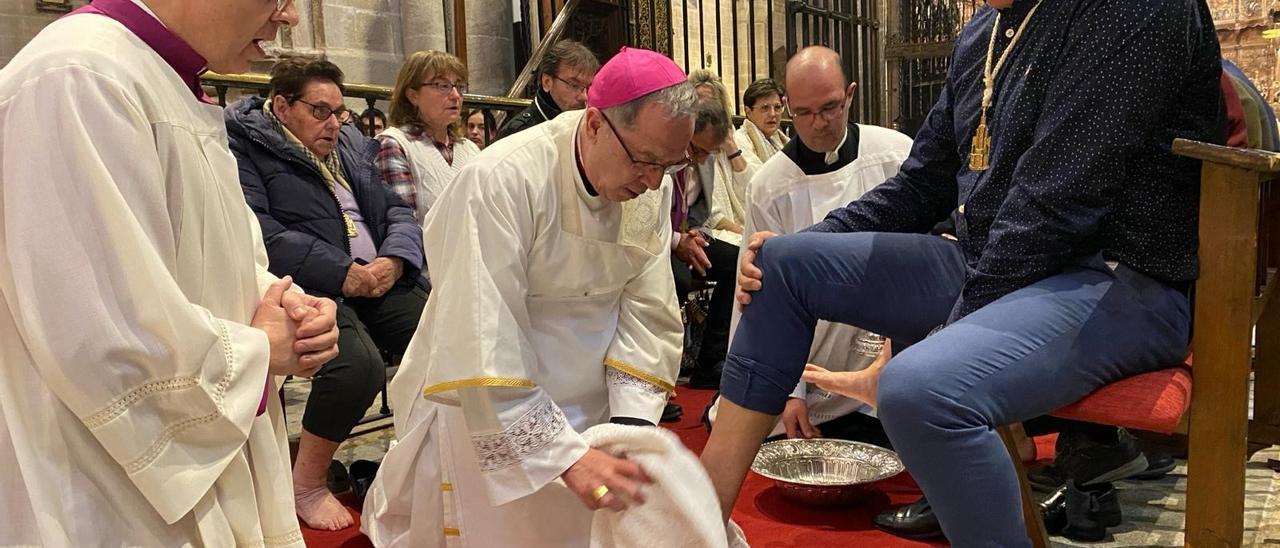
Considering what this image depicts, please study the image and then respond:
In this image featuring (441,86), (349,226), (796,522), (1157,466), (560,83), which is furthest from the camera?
(560,83)

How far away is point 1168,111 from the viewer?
1874 mm

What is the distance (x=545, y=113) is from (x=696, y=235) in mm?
1000

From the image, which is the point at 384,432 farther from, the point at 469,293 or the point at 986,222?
the point at 986,222

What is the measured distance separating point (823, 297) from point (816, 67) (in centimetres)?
170

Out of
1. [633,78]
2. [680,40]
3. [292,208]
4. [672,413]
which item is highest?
[680,40]

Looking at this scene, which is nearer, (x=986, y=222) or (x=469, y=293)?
(x=986, y=222)

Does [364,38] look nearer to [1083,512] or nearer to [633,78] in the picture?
[633,78]

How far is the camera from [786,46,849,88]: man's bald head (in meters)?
3.58

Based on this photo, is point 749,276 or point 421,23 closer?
point 749,276

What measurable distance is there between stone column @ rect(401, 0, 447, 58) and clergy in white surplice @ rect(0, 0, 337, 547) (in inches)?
250

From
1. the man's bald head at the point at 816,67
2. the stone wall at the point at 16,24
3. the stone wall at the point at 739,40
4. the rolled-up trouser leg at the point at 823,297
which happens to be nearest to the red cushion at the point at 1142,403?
the rolled-up trouser leg at the point at 823,297

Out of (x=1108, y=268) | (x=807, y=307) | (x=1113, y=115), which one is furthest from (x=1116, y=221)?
(x=807, y=307)

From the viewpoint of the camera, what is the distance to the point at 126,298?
1.25m

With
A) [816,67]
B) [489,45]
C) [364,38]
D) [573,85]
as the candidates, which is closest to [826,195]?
[816,67]
